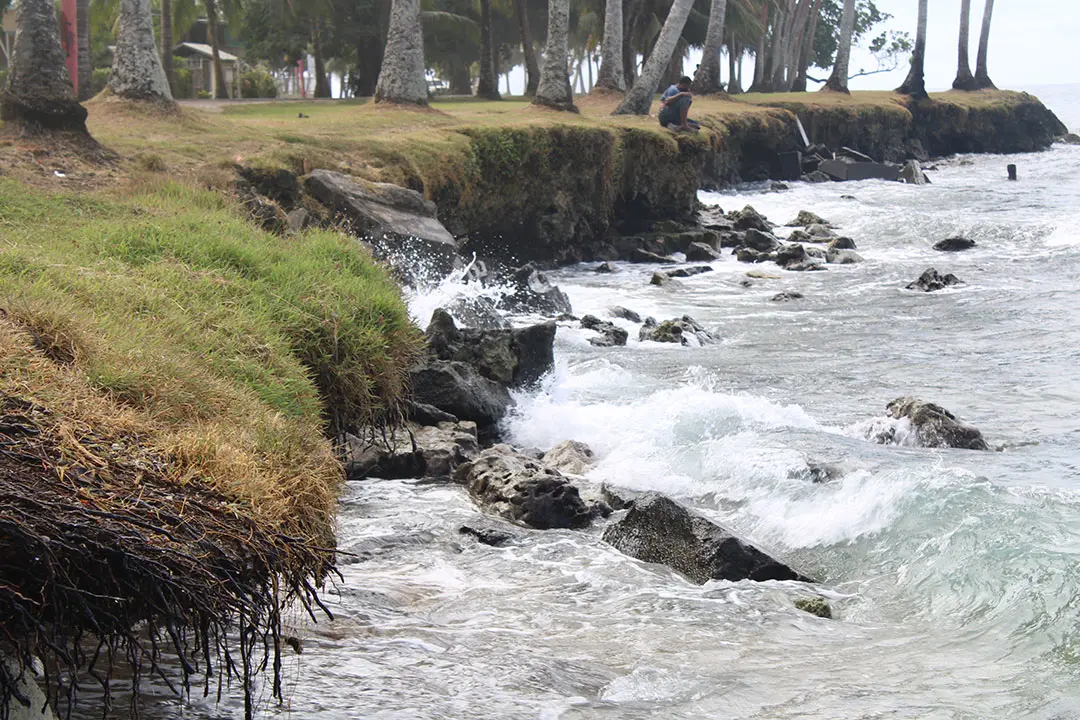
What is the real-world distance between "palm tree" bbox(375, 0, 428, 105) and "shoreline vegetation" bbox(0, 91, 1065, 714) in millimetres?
5619

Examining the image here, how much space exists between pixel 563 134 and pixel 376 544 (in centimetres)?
1393

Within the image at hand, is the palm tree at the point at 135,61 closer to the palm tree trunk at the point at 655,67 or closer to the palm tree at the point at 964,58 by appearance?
the palm tree trunk at the point at 655,67

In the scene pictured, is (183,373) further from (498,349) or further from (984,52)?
(984,52)

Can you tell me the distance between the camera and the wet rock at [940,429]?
30.2ft

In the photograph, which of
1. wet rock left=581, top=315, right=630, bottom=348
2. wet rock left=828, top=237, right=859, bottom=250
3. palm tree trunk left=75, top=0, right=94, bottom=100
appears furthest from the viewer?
wet rock left=828, top=237, right=859, bottom=250

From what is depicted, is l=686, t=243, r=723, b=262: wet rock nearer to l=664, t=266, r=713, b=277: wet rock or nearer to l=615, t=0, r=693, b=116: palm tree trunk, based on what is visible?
l=664, t=266, r=713, b=277: wet rock

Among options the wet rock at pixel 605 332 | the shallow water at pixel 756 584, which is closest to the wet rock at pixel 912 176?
the shallow water at pixel 756 584

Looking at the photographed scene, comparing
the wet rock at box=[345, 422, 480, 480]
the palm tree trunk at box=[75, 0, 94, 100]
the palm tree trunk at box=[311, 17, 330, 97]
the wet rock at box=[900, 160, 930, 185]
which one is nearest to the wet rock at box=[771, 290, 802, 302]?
the wet rock at box=[345, 422, 480, 480]

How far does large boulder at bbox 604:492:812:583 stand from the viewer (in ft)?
21.6

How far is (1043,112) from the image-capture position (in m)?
56.5

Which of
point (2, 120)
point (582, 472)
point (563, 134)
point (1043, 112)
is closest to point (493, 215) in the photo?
point (563, 134)

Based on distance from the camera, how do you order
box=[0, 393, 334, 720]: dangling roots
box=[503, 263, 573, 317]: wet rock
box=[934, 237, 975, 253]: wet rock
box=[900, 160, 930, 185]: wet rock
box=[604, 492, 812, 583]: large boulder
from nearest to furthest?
1. box=[0, 393, 334, 720]: dangling roots
2. box=[604, 492, 812, 583]: large boulder
3. box=[503, 263, 573, 317]: wet rock
4. box=[934, 237, 975, 253]: wet rock
5. box=[900, 160, 930, 185]: wet rock

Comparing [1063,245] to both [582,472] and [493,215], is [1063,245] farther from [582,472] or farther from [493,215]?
[582,472]

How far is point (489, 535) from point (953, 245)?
18539 mm
